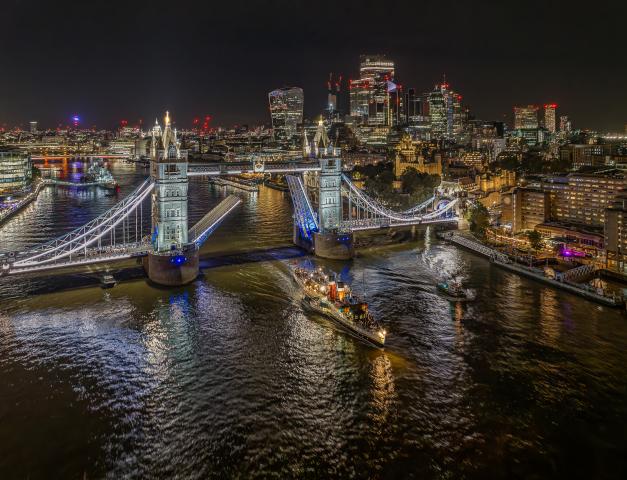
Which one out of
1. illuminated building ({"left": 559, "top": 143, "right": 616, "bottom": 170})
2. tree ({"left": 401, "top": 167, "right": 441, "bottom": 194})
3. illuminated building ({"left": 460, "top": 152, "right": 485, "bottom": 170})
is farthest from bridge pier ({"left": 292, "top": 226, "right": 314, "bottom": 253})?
illuminated building ({"left": 460, "top": 152, "right": 485, "bottom": 170})

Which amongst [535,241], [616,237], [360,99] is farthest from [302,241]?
[360,99]

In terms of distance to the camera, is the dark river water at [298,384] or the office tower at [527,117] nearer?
the dark river water at [298,384]

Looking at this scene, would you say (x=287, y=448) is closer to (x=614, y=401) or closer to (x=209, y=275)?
(x=614, y=401)

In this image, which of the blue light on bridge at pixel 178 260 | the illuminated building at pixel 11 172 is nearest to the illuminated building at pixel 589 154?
the blue light on bridge at pixel 178 260

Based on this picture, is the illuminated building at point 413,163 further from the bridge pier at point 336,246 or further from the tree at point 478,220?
the bridge pier at point 336,246

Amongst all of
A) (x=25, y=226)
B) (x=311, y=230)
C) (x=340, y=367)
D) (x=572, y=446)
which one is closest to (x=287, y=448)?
(x=340, y=367)

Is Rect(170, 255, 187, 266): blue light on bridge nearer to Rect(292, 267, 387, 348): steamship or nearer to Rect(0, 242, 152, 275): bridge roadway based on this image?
Rect(0, 242, 152, 275): bridge roadway
